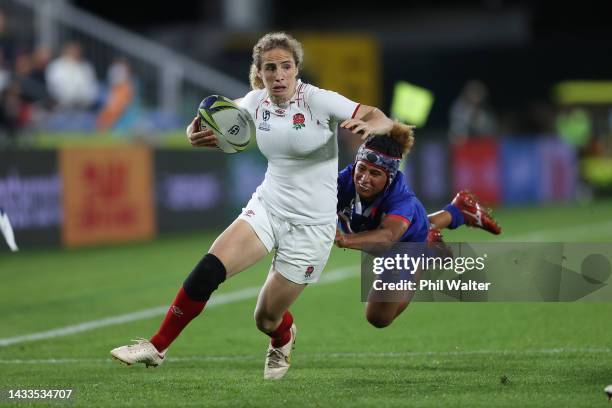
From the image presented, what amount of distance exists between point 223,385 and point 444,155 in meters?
18.1

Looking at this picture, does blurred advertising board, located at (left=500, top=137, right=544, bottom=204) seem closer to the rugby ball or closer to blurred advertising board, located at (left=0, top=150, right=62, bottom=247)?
blurred advertising board, located at (left=0, top=150, right=62, bottom=247)

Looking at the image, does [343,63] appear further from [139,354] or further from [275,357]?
[139,354]

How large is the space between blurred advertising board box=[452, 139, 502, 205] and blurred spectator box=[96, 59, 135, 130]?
716cm

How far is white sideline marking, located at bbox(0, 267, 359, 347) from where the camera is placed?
9672mm

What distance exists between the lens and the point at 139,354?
23.2 ft

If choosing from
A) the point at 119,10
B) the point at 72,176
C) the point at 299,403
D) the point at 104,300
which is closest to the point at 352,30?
the point at 119,10

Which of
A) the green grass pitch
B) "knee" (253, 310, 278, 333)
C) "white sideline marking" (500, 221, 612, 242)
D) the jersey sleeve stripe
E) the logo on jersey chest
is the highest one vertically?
the logo on jersey chest

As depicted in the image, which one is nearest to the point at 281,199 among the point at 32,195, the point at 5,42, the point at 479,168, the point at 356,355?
the point at 356,355

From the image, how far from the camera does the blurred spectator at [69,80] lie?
67.4 ft

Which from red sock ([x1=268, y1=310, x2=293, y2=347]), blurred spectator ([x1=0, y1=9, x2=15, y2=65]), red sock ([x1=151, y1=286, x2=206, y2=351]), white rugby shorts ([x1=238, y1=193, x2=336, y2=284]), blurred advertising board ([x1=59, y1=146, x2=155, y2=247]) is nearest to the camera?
red sock ([x1=151, y1=286, x2=206, y2=351])

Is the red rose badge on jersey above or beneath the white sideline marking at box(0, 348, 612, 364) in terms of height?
above

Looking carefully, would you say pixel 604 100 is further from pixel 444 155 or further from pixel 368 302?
pixel 368 302

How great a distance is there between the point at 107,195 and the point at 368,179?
32.9 ft

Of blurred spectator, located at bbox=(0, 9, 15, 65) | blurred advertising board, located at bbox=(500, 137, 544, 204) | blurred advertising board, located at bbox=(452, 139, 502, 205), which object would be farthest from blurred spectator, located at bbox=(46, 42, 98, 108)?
blurred advertising board, located at bbox=(500, 137, 544, 204)
